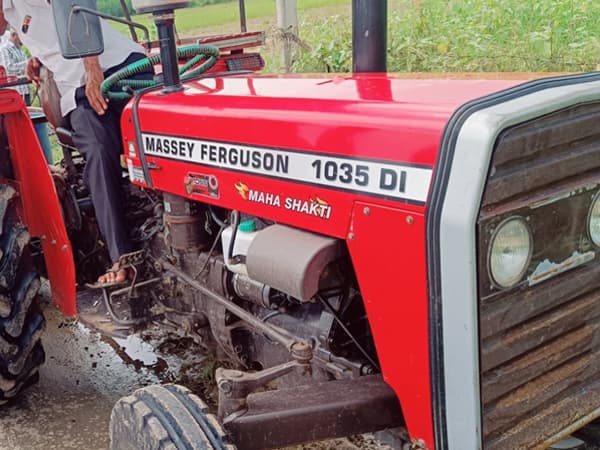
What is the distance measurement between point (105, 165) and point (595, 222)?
1977 millimetres

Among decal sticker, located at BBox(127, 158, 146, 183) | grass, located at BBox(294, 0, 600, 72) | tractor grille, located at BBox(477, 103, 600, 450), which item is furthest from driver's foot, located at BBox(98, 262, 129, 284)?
grass, located at BBox(294, 0, 600, 72)

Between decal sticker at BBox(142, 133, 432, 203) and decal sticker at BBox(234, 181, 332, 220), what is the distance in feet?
0.18

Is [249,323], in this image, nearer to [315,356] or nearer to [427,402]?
[315,356]

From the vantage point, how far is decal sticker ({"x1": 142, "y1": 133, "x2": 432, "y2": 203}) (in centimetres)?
169

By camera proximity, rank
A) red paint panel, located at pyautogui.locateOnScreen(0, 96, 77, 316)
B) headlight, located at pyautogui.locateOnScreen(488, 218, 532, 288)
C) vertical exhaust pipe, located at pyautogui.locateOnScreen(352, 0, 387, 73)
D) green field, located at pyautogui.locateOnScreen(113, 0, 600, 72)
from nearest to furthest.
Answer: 1. headlight, located at pyautogui.locateOnScreen(488, 218, 532, 288)
2. vertical exhaust pipe, located at pyautogui.locateOnScreen(352, 0, 387, 73)
3. red paint panel, located at pyautogui.locateOnScreen(0, 96, 77, 316)
4. green field, located at pyautogui.locateOnScreen(113, 0, 600, 72)

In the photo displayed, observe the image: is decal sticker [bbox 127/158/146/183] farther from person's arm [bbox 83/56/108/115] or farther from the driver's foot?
the driver's foot

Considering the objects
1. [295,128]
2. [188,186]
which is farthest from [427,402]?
[188,186]

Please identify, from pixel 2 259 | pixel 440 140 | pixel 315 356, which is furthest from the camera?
pixel 2 259

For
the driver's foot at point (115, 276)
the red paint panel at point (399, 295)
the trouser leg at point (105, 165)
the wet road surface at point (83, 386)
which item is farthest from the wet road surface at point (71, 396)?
the red paint panel at point (399, 295)

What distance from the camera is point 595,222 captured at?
73.1 inches

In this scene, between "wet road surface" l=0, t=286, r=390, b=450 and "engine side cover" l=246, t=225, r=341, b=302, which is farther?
"wet road surface" l=0, t=286, r=390, b=450

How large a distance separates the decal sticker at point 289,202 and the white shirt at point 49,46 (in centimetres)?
124

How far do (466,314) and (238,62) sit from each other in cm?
245

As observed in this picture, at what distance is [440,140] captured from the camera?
1.62m
